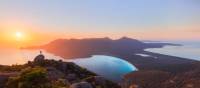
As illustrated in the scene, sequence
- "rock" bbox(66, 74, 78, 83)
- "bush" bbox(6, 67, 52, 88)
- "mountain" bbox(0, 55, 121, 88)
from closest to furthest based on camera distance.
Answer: "bush" bbox(6, 67, 52, 88) → "mountain" bbox(0, 55, 121, 88) → "rock" bbox(66, 74, 78, 83)

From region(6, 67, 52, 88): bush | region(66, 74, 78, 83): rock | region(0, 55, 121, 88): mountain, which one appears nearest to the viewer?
region(6, 67, 52, 88): bush

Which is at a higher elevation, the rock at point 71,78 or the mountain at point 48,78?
the mountain at point 48,78

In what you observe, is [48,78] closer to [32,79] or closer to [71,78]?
[32,79]

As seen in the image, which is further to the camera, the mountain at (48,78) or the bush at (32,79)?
the mountain at (48,78)

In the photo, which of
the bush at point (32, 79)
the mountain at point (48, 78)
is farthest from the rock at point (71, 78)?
the bush at point (32, 79)

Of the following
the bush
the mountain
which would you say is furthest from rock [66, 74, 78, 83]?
the bush

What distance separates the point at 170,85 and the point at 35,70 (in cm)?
14350

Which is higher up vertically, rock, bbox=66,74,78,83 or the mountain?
the mountain

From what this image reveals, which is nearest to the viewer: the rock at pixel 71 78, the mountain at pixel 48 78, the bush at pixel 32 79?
the bush at pixel 32 79

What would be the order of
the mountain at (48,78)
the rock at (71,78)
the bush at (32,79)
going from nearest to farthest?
the bush at (32,79) < the mountain at (48,78) < the rock at (71,78)

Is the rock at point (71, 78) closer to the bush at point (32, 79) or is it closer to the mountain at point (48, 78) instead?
the mountain at point (48, 78)

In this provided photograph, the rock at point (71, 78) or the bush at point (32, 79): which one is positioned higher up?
the bush at point (32, 79)

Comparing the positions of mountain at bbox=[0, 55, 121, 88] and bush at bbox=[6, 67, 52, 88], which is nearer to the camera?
bush at bbox=[6, 67, 52, 88]

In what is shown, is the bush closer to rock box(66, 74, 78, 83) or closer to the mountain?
the mountain
